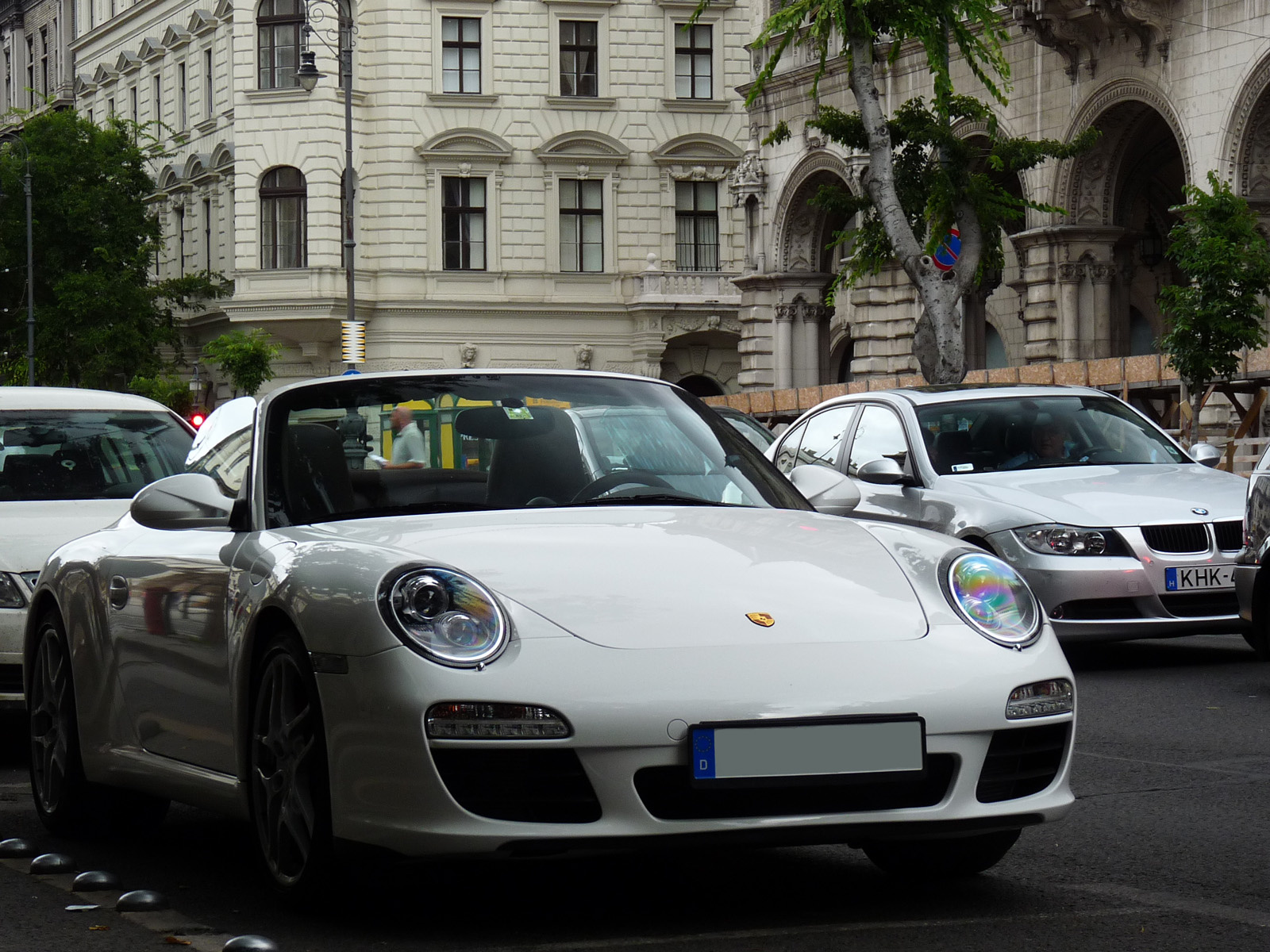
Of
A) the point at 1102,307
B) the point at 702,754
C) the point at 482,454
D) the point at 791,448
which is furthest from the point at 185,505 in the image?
the point at 1102,307

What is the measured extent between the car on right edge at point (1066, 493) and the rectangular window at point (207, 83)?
4725cm

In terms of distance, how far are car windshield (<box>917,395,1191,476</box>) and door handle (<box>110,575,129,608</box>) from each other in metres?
6.65

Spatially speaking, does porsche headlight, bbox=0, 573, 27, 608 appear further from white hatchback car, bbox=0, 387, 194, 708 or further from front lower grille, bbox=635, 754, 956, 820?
front lower grille, bbox=635, 754, 956, 820

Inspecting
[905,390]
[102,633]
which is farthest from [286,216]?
[102,633]

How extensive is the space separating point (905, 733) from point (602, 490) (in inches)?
52.0

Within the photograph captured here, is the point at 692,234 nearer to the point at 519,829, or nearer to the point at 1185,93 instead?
the point at 1185,93

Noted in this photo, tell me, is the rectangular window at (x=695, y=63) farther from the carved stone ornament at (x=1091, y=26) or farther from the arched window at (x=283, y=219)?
the carved stone ornament at (x=1091, y=26)

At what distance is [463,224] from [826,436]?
138 ft

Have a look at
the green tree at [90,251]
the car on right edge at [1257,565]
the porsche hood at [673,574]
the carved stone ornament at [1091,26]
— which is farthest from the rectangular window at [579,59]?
the porsche hood at [673,574]

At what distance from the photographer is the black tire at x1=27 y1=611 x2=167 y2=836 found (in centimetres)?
660

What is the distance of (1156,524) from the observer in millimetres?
11070

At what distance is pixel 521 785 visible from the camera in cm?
459

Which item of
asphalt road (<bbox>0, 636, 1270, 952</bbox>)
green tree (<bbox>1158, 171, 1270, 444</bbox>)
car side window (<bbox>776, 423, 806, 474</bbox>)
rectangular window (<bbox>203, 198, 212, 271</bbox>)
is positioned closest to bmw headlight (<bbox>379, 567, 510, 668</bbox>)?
asphalt road (<bbox>0, 636, 1270, 952</bbox>)

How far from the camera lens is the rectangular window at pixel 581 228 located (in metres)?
55.4
